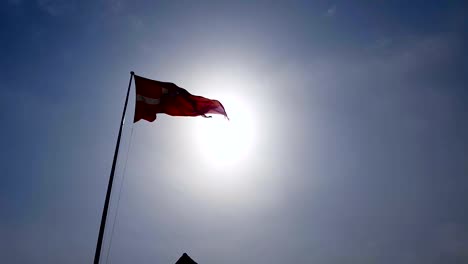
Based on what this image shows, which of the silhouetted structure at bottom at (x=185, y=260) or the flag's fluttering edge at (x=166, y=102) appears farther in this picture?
the flag's fluttering edge at (x=166, y=102)

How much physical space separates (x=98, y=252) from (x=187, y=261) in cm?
346

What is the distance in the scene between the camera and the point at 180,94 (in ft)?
57.5

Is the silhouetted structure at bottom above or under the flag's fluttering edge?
under

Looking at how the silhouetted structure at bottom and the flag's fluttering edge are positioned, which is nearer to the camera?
the silhouetted structure at bottom

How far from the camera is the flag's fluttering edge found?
16.0 meters

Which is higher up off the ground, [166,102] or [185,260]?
[166,102]

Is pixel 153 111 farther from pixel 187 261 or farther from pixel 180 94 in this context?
pixel 187 261

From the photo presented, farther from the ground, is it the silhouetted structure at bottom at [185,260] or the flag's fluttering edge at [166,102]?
the flag's fluttering edge at [166,102]

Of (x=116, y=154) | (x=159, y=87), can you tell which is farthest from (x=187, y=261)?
(x=159, y=87)

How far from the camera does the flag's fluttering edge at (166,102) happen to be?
52.6ft

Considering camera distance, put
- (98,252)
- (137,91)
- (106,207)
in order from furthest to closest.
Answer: (137,91) → (106,207) → (98,252)

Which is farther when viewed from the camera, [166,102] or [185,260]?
[166,102]

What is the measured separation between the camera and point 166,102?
55.9ft

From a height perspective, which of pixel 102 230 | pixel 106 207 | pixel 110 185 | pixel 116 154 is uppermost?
pixel 116 154
